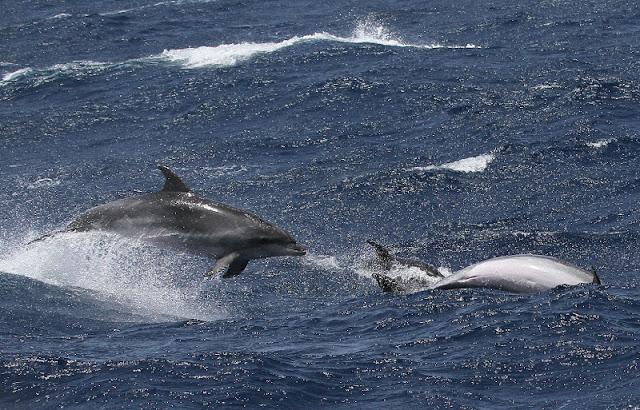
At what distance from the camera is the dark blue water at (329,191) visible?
55.4 ft

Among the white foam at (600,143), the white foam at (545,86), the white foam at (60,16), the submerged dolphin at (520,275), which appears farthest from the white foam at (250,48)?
the submerged dolphin at (520,275)

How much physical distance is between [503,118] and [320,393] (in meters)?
21.7

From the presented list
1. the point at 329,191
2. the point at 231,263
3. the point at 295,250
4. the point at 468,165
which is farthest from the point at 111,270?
the point at 468,165

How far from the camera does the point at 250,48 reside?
1983 inches

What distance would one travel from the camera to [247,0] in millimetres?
64938

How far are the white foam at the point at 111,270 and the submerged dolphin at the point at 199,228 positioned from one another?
0.53 meters

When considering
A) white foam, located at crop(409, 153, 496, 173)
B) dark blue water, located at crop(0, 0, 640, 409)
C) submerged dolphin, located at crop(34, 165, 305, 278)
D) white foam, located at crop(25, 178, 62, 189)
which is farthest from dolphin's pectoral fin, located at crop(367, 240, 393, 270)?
white foam, located at crop(25, 178, 62, 189)

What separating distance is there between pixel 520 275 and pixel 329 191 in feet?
34.7

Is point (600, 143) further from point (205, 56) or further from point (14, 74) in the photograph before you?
point (14, 74)

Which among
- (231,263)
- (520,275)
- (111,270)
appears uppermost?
(231,263)

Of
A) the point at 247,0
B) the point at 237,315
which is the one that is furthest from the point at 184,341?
the point at 247,0

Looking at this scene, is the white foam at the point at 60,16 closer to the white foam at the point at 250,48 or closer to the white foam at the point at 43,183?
the white foam at the point at 250,48

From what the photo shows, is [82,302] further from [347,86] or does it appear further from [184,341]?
[347,86]

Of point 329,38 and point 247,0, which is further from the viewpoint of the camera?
point 247,0
